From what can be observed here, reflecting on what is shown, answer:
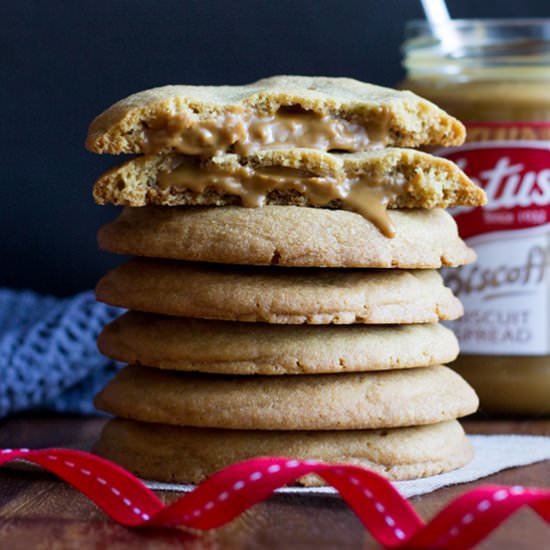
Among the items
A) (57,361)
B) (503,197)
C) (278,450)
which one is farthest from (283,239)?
(57,361)

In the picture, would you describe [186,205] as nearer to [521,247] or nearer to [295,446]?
[295,446]

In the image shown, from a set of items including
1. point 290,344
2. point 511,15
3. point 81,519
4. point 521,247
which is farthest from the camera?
point 511,15

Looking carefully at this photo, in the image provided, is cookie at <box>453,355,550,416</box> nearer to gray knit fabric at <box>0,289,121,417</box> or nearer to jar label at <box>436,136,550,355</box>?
jar label at <box>436,136,550,355</box>

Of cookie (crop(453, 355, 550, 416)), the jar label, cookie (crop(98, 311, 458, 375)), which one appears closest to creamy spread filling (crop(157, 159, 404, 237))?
cookie (crop(98, 311, 458, 375))

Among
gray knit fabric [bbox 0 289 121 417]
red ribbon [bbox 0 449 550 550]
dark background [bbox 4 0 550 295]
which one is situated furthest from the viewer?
dark background [bbox 4 0 550 295]

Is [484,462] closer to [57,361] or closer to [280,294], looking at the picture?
[280,294]

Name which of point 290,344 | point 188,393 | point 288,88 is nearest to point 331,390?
point 290,344
